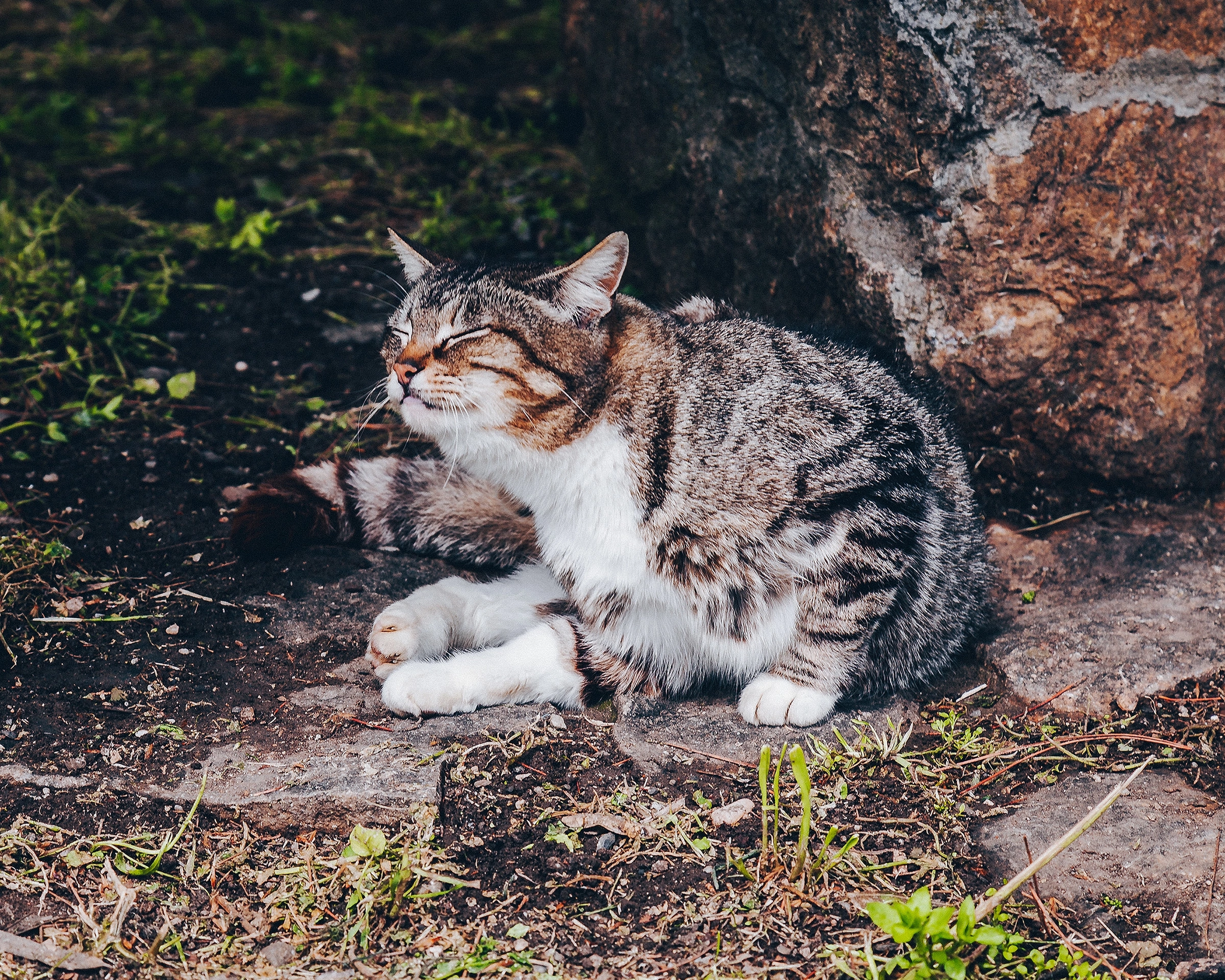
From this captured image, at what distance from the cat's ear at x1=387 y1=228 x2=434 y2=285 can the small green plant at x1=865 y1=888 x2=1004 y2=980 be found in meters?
2.39

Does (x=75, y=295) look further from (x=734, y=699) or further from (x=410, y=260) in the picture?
(x=734, y=699)

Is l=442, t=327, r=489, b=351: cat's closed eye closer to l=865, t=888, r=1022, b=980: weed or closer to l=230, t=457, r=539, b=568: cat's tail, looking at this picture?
l=230, t=457, r=539, b=568: cat's tail

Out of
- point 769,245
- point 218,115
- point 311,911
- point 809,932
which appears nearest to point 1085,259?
point 769,245

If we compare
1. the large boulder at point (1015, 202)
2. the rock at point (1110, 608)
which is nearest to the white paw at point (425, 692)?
the rock at point (1110, 608)

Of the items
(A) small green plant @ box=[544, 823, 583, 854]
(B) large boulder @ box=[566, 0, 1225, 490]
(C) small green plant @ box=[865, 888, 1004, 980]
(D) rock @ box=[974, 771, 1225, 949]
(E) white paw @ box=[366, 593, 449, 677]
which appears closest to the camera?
(C) small green plant @ box=[865, 888, 1004, 980]

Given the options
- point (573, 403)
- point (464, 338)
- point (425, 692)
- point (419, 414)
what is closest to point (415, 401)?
point (419, 414)

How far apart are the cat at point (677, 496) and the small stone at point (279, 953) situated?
2.79 ft

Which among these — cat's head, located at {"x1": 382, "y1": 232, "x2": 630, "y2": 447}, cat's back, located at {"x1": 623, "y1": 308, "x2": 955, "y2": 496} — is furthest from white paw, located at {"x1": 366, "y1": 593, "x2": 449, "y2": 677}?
cat's back, located at {"x1": 623, "y1": 308, "x2": 955, "y2": 496}

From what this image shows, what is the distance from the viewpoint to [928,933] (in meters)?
2.45

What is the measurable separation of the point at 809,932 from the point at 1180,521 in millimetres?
2341

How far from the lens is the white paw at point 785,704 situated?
3.35m

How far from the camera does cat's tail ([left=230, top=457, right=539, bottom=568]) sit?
3.93 m

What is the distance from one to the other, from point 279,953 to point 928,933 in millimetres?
1457

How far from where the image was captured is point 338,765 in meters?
3.05
